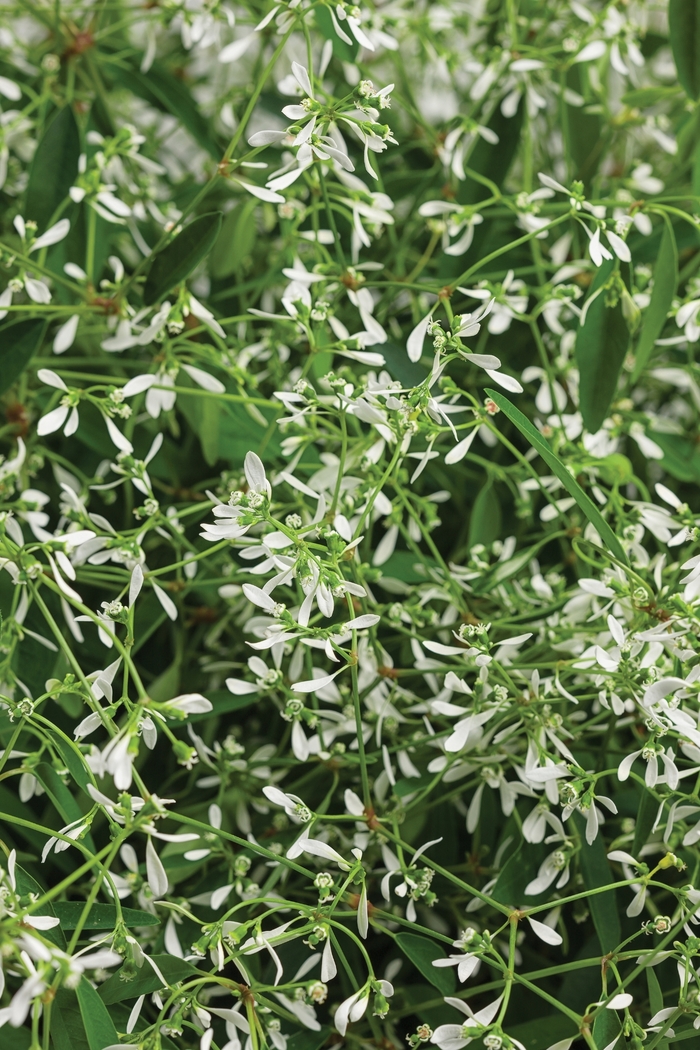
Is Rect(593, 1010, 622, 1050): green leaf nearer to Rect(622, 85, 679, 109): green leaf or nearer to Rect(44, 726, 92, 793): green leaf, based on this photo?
Rect(44, 726, 92, 793): green leaf

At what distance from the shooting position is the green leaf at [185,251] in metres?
0.44

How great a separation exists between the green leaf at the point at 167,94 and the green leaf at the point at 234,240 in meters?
0.07

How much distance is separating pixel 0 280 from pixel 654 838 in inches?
17.6

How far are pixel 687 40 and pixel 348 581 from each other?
345mm

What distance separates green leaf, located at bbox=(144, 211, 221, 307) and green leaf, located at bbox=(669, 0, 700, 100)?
0.26 m

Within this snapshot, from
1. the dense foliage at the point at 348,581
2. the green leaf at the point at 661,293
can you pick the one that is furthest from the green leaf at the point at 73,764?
the green leaf at the point at 661,293

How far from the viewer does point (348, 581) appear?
0.39 metres

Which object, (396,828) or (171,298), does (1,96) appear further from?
(396,828)

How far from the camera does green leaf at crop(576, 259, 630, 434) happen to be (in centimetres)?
45

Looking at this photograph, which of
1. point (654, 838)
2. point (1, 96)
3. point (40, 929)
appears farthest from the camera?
point (1, 96)

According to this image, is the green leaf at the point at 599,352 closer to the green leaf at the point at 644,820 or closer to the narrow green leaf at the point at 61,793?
the green leaf at the point at 644,820

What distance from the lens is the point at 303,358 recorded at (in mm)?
553

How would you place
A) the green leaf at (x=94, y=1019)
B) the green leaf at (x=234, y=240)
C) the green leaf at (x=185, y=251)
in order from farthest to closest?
the green leaf at (x=234, y=240), the green leaf at (x=185, y=251), the green leaf at (x=94, y=1019)

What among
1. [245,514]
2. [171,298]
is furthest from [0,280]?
[245,514]
